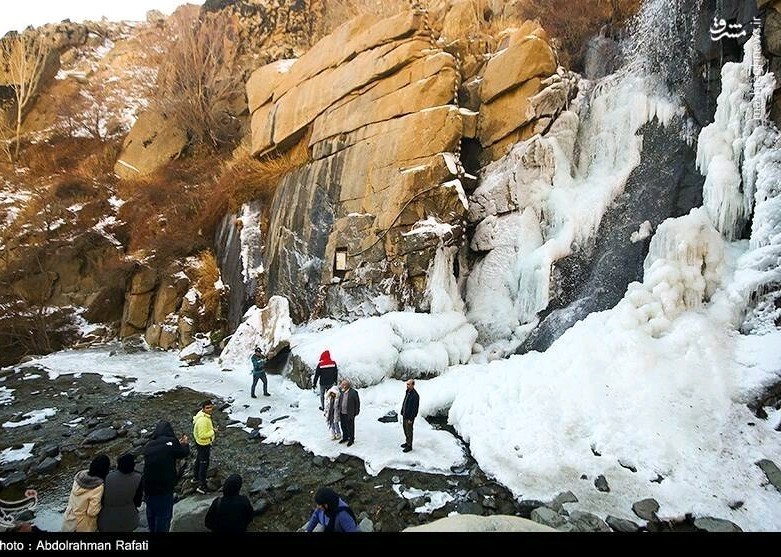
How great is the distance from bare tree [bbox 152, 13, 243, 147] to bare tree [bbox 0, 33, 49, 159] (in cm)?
1021

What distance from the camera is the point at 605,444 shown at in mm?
7184

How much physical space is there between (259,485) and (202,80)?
27.1m

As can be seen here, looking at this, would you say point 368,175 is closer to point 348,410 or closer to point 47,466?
point 348,410

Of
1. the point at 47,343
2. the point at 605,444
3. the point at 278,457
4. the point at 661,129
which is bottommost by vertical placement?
the point at 47,343

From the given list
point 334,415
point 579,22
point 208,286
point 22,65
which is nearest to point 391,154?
point 334,415

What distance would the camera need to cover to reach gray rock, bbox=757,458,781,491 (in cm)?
603

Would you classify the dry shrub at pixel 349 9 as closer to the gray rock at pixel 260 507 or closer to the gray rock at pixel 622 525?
the gray rock at pixel 260 507

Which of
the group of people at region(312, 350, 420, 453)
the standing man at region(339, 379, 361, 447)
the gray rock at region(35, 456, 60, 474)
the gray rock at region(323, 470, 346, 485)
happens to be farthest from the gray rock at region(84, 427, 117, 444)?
the gray rock at region(323, 470, 346, 485)

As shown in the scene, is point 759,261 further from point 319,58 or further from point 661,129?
point 319,58

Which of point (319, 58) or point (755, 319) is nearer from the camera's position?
point (755, 319)

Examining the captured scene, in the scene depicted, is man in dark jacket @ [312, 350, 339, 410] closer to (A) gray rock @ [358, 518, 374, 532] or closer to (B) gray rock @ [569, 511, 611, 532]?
(A) gray rock @ [358, 518, 374, 532]
